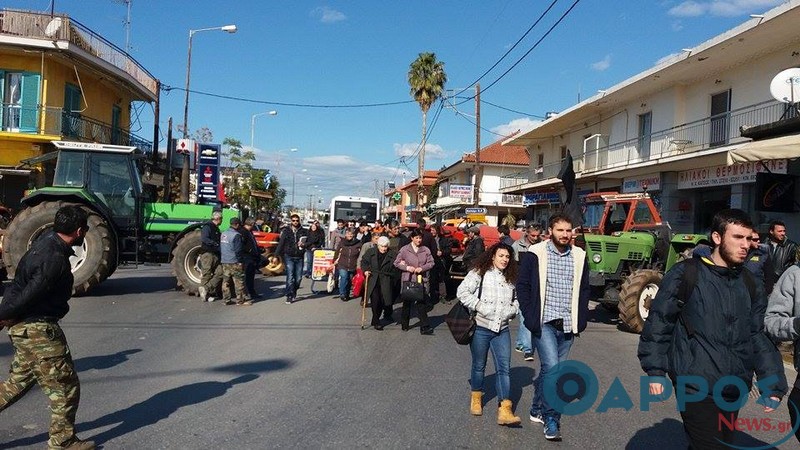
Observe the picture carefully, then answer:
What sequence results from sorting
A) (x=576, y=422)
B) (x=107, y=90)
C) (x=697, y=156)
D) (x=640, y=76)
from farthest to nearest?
(x=107, y=90) → (x=640, y=76) → (x=697, y=156) → (x=576, y=422)

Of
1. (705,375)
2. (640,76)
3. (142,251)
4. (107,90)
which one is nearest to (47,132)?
(107,90)

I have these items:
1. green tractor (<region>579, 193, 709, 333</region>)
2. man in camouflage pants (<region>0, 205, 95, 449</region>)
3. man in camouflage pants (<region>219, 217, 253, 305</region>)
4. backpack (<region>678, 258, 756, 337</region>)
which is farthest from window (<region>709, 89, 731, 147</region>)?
man in camouflage pants (<region>0, 205, 95, 449</region>)

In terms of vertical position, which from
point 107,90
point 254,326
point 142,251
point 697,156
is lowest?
point 254,326

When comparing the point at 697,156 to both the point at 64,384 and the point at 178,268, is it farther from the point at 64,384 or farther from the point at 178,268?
the point at 64,384

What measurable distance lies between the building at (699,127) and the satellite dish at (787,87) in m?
0.09

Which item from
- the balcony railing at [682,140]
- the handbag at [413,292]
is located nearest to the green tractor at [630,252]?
the handbag at [413,292]

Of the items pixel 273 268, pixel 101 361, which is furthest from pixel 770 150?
pixel 273 268

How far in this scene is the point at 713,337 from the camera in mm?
3398

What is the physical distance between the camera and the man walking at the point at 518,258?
7699 millimetres

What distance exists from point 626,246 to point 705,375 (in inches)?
336

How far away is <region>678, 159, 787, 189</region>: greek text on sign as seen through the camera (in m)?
16.0

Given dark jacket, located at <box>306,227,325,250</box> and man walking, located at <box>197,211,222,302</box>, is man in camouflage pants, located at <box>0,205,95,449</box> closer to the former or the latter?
man walking, located at <box>197,211,222,302</box>

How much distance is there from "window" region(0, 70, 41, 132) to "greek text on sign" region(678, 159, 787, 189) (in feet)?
74.7

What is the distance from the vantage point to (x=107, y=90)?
27.1 meters
